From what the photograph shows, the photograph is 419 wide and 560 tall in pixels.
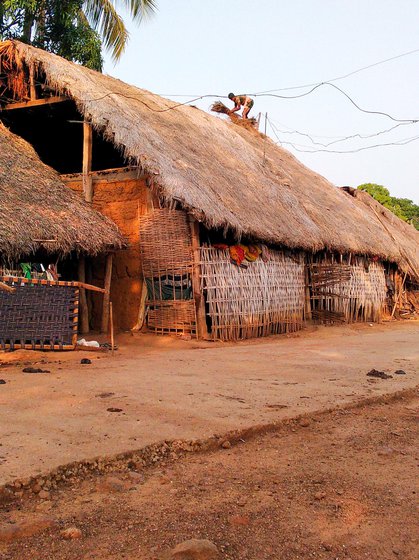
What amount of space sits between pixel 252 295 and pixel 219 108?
32.9ft

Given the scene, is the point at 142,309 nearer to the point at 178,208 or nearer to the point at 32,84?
the point at 178,208

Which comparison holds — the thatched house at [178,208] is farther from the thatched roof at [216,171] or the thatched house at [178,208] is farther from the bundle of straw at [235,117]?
the bundle of straw at [235,117]

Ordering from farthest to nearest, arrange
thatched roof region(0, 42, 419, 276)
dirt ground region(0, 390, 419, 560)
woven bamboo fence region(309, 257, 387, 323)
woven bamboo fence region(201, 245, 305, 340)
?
woven bamboo fence region(309, 257, 387, 323), woven bamboo fence region(201, 245, 305, 340), thatched roof region(0, 42, 419, 276), dirt ground region(0, 390, 419, 560)

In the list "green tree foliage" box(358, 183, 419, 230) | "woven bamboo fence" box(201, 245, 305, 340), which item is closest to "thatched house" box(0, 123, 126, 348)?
"woven bamboo fence" box(201, 245, 305, 340)

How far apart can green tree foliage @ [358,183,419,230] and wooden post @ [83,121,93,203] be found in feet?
74.2

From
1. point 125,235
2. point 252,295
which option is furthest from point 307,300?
point 125,235

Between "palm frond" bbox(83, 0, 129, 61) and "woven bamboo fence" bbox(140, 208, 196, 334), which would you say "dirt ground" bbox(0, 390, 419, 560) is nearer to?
"woven bamboo fence" bbox(140, 208, 196, 334)

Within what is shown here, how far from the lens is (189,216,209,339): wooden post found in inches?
372

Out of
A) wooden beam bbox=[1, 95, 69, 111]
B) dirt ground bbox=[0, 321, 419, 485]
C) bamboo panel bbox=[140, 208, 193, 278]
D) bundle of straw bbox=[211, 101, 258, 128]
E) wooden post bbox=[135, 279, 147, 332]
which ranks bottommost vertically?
dirt ground bbox=[0, 321, 419, 485]

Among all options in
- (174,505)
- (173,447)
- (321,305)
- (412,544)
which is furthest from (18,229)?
(321,305)

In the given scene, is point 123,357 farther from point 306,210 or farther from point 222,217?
point 306,210

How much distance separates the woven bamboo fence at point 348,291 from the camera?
1292 centimetres

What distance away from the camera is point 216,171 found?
11.3m

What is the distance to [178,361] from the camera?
690cm
